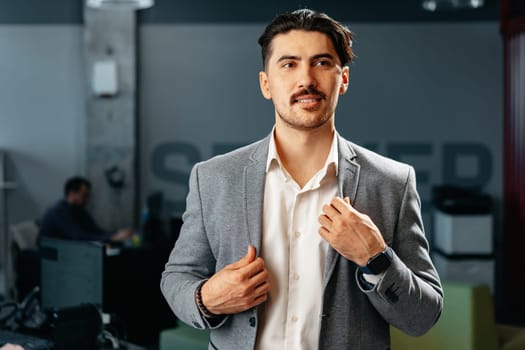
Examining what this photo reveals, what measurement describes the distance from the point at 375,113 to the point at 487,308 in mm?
4224

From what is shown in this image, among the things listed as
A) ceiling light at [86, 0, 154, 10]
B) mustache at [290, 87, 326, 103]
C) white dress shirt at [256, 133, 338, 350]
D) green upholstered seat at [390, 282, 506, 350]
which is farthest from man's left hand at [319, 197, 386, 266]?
ceiling light at [86, 0, 154, 10]

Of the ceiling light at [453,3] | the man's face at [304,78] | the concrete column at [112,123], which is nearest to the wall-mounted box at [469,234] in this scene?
the ceiling light at [453,3]

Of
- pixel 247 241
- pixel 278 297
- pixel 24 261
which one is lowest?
pixel 24 261

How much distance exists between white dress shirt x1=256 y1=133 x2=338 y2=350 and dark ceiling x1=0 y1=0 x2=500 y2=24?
622 centimetres

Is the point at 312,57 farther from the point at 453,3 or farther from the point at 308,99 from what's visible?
the point at 453,3

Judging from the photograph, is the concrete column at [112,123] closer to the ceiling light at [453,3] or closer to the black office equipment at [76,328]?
the ceiling light at [453,3]

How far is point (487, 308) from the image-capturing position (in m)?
3.77

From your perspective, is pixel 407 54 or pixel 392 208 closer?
pixel 392 208

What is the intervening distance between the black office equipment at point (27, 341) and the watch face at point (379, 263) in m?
1.66

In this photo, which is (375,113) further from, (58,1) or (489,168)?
(58,1)

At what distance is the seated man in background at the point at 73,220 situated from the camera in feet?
21.5

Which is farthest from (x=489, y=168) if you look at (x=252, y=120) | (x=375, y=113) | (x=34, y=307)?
(x=34, y=307)

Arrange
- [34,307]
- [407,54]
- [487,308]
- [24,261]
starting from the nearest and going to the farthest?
[34,307] < [487,308] < [24,261] < [407,54]

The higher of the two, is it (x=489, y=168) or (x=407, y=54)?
(x=407, y=54)
